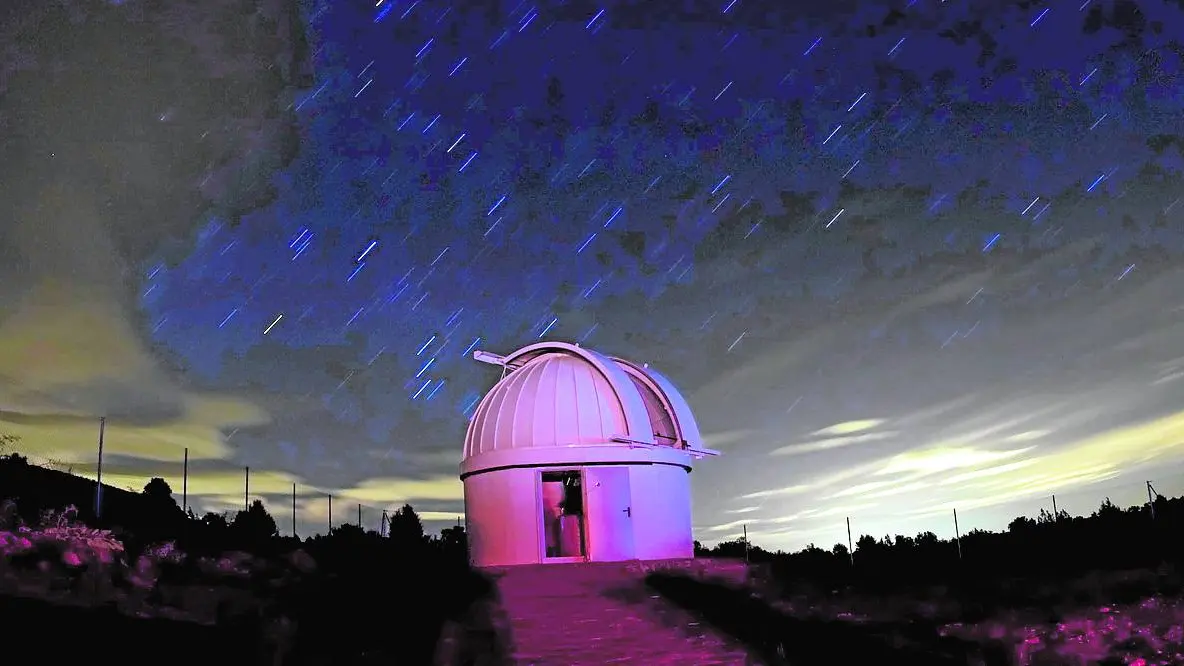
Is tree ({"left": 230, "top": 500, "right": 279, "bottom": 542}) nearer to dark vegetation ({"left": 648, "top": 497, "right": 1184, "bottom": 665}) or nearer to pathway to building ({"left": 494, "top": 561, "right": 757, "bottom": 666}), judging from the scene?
pathway to building ({"left": 494, "top": 561, "right": 757, "bottom": 666})

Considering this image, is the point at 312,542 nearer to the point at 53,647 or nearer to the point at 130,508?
the point at 130,508

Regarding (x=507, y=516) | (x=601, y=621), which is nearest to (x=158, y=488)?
(x=507, y=516)

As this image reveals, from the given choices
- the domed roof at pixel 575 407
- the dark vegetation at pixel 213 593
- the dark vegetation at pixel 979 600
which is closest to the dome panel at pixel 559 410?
the domed roof at pixel 575 407

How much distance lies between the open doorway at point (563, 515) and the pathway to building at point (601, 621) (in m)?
5.06

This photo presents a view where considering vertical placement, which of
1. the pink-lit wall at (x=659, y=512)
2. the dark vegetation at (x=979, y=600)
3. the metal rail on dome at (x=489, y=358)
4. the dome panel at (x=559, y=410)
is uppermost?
the metal rail on dome at (x=489, y=358)

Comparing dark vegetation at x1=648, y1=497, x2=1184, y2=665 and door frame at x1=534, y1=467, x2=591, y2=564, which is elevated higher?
door frame at x1=534, y1=467, x2=591, y2=564

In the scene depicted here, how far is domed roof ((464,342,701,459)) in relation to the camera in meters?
17.6

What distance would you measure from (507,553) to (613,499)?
2311 millimetres

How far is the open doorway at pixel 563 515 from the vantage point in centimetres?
1950

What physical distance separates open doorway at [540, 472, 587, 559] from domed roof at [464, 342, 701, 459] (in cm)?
168

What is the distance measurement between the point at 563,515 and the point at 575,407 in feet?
10.3

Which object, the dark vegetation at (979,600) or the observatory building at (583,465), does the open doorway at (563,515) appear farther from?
the dark vegetation at (979,600)

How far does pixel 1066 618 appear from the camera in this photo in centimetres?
891

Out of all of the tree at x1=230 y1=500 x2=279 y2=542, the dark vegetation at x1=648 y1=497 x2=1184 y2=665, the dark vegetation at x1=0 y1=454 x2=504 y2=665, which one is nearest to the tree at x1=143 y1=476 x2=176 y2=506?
the tree at x1=230 y1=500 x2=279 y2=542
